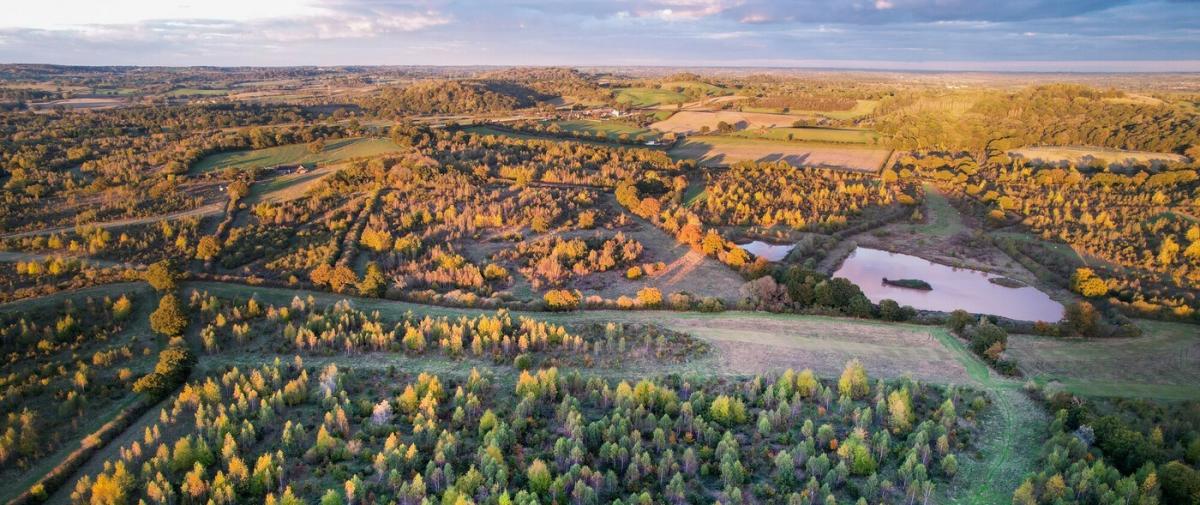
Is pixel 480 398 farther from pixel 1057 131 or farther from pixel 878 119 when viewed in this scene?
pixel 878 119

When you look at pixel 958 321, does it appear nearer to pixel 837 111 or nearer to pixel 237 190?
pixel 237 190

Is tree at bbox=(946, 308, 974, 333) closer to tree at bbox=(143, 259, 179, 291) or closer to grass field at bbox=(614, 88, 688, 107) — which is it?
tree at bbox=(143, 259, 179, 291)

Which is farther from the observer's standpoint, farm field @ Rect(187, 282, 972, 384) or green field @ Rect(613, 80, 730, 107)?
green field @ Rect(613, 80, 730, 107)

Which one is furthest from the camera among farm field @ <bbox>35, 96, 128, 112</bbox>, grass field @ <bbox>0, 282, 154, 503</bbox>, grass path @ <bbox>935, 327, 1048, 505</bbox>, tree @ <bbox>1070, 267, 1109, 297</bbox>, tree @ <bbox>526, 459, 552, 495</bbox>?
farm field @ <bbox>35, 96, 128, 112</bbox>


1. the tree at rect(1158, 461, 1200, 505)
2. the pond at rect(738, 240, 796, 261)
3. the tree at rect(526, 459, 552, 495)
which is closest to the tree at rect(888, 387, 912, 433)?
the tree at rect(1158, 461, 1200, 505)

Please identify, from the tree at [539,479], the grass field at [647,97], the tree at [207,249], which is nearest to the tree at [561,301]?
the tree at [539,479]

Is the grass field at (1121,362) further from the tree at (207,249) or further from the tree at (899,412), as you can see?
the tree at (207,249)
